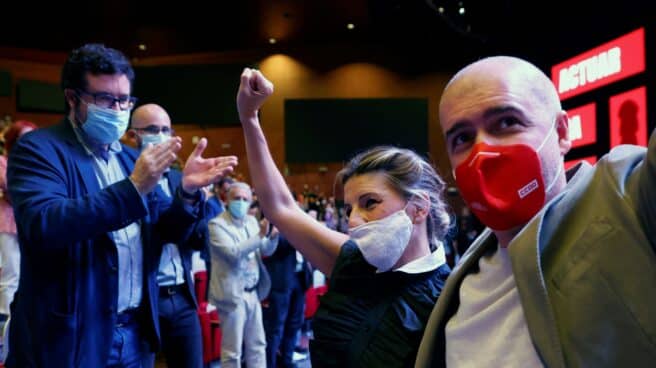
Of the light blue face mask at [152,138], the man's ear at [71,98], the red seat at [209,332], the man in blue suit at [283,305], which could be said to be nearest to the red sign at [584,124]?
the man in blue suit at [283,305]

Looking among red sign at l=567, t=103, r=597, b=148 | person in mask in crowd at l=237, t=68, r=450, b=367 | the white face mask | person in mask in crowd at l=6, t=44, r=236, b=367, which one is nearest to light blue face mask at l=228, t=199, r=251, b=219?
person in mask in crowd at l=6, t=44, r=236, b=367

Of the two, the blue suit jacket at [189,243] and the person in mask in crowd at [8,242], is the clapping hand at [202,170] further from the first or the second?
the person in mask in crowd at [8,242]

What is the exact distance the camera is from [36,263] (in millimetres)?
1410

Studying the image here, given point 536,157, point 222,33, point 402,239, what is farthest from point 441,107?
point 222,33

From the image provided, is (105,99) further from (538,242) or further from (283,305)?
(283,305)

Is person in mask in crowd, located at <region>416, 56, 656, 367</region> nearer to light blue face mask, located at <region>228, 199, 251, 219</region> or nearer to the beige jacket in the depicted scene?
the beige jacket

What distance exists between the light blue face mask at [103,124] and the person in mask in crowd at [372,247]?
16.9 inches

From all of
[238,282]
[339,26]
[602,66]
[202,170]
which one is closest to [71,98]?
[202,170]

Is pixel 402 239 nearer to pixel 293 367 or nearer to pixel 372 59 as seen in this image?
pixel 293 367

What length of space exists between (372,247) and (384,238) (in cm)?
4

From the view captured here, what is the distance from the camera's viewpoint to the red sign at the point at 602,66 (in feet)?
16.2

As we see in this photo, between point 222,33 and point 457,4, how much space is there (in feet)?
15.6

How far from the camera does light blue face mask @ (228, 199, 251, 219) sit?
4.07 m

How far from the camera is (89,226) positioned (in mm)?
1333
